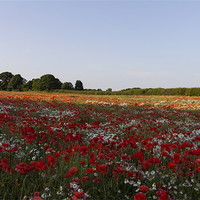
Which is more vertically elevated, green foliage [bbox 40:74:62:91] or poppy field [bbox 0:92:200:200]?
green foliage [bbox 40:74:62:91]

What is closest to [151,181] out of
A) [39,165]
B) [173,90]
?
[39,165]

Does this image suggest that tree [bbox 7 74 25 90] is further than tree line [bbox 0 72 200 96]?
Yes

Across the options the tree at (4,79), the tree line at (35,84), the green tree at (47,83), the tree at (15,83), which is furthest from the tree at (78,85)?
the tree at (4,79)

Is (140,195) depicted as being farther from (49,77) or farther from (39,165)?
(49,77)

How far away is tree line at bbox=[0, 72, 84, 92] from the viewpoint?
5494cm

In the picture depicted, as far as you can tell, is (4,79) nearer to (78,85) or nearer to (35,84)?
(35,84)

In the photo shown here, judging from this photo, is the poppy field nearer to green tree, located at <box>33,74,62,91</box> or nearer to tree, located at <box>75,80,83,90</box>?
green tree, located at <box>33,74,62,91</box>

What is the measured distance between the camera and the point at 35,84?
5794cm

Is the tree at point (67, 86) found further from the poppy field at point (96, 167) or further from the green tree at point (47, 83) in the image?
the poppy field at point (96, 167)

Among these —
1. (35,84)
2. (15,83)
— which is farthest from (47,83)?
(15,83)

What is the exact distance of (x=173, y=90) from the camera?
42688 millimetres

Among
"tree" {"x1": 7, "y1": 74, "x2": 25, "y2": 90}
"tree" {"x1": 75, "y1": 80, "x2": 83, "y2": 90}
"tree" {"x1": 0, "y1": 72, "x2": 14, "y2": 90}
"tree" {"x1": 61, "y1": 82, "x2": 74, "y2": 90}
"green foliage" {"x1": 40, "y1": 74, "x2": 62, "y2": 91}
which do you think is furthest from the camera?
"tree" {"x1": 75, "y1": 80, "x2": 83, "y2": 90}

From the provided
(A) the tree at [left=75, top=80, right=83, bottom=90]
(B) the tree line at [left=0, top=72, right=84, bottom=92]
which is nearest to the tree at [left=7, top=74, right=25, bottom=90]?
(B) the tree line at [left=0, top=72, right=84, bottom=92]

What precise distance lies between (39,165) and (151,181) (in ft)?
5.76
